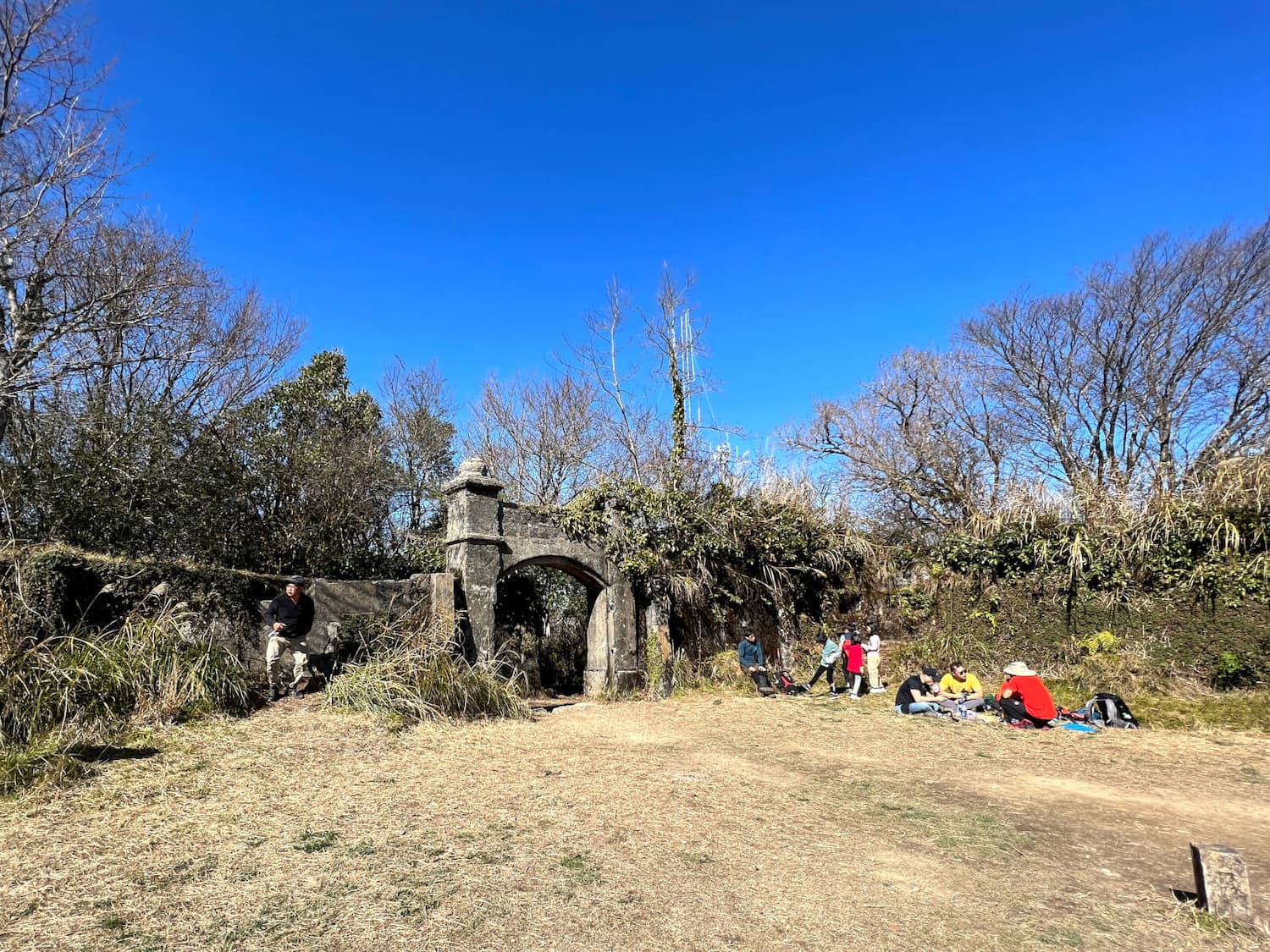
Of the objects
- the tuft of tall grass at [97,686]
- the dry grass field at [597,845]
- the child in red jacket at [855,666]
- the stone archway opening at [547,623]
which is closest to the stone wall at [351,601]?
the tuft of tall grass at [97,686]

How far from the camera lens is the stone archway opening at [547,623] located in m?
12.2

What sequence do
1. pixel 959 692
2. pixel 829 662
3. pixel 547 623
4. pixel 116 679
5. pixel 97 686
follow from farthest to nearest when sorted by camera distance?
1. pixel 547 623
2. pixel 829 662
3. pixel 959 692
4. pixel 116 679
5. pixel 97 686

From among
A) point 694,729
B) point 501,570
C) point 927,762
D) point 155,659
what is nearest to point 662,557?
point 501,570

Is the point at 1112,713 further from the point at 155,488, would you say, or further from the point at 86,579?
the point at 155,488

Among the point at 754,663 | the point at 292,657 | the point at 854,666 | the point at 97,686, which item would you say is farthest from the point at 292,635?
the point at 854,666

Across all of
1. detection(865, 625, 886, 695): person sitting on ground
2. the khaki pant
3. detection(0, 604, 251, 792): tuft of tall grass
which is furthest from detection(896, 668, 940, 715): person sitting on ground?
detection(0, 604, 251, 792): tuft of tall grass

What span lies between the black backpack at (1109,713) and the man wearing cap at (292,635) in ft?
30.8

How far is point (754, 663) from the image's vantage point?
12.1 meters

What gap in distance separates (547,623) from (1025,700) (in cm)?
802

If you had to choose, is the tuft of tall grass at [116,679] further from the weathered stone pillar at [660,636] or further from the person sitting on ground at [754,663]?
the person sitting on ground at [754,663]

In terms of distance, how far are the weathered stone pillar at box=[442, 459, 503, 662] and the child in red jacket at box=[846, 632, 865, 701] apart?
5.87 meters

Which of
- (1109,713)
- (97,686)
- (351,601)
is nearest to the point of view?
(97,686)

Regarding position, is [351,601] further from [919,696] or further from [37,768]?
[919,696]

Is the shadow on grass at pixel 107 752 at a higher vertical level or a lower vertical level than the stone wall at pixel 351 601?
lower
